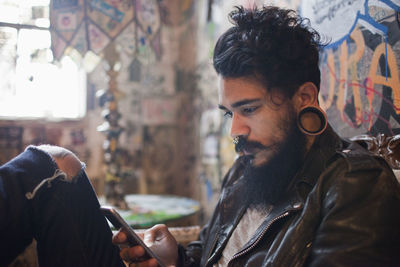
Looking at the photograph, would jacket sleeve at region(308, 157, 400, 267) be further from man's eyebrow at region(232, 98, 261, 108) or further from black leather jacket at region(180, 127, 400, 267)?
man's eyebrow at region(232, 98, 261, 108)

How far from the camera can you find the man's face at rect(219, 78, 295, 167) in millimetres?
1081

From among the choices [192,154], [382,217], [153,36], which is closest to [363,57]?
[382,217]

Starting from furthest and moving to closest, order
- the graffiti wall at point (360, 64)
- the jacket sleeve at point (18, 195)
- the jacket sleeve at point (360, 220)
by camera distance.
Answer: the graffiti wall at point (360, 64), the jacket sleeve at point (18, 195), the jacket sleeve at point (360, 220)

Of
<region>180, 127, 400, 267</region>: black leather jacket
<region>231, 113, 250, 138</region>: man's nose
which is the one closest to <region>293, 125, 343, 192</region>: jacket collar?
<region>180, 127, 400, 267</region>: black leather jacket

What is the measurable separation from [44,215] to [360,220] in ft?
2.86

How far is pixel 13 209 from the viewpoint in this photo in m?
0.92

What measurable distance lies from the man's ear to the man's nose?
187mm

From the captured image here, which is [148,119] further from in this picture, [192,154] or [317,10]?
[317,10]

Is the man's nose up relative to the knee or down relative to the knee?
up

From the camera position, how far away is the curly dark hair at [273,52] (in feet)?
3.51

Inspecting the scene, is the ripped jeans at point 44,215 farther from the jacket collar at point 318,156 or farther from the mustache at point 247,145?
the jacket collar at point 318,156

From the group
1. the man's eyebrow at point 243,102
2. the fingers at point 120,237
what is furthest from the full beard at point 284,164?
the fingers at point 120,237

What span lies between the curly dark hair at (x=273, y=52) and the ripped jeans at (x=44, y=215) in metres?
0.64

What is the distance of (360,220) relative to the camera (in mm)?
834
